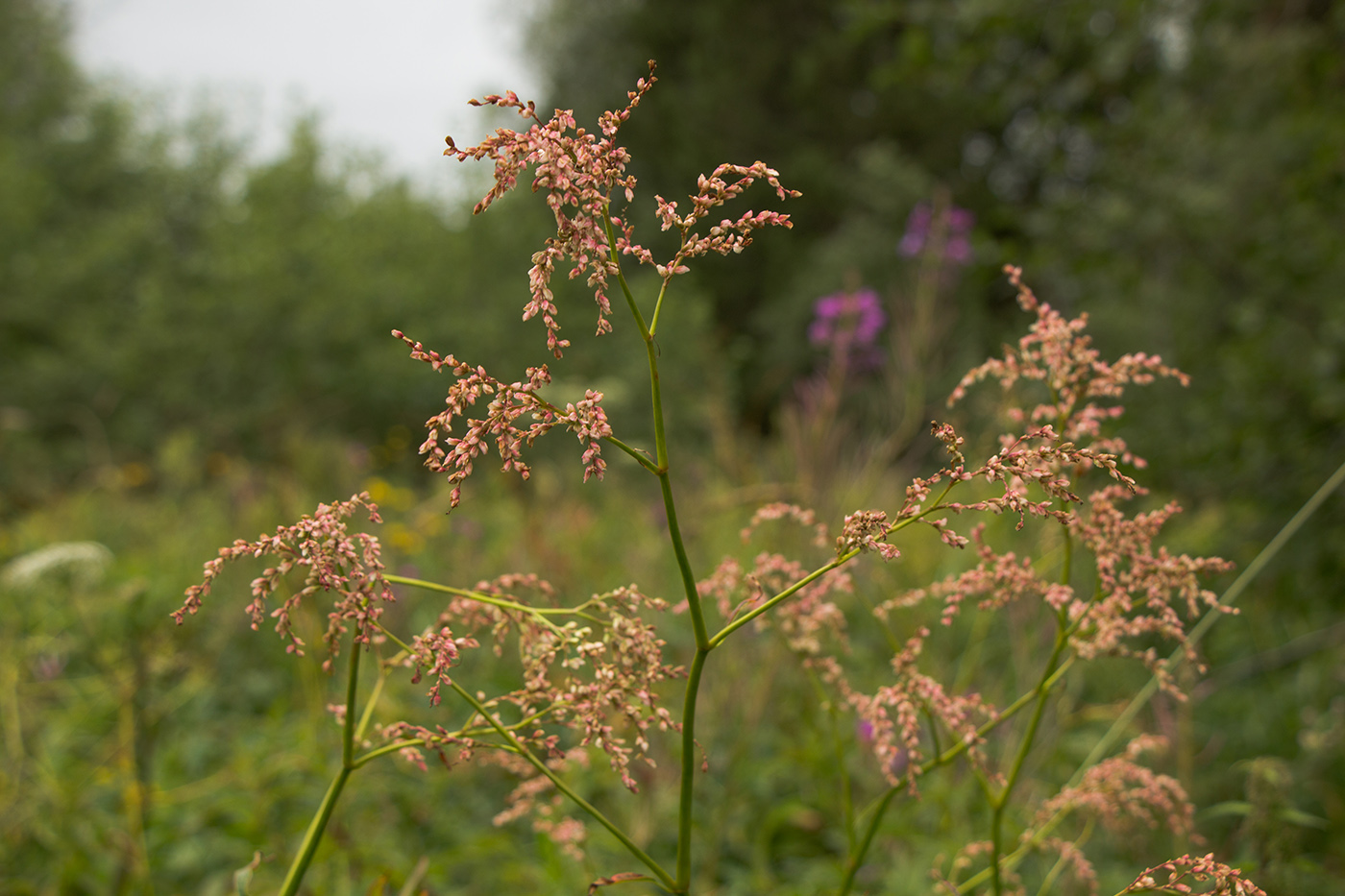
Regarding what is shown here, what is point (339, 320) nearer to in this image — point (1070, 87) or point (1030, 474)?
point (1070, 87)

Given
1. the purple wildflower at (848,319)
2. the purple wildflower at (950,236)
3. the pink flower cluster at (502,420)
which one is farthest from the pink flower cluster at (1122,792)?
the purple wildflower at (950,236)

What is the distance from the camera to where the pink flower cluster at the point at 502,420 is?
56 cm

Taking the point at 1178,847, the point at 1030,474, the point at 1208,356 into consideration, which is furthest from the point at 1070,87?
the point at 1030,474

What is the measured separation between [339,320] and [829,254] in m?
6.83

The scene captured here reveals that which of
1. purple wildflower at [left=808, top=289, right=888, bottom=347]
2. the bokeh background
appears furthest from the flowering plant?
purple wildflower at [left=808, top=289, right=888, bottom=347]

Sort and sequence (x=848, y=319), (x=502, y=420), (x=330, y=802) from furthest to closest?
(x=848, y=319), (x=330, y=802), (x=502, y=420)

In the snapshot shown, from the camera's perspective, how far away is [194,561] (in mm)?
4398

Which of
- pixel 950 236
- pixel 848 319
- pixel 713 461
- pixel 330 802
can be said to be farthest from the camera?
pixel 713 461

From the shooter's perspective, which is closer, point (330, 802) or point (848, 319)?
point (330, 802)

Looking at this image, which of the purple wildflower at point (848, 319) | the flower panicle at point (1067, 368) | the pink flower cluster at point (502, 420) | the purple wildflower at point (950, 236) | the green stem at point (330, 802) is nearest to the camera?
the pink flower cluster at point (502, 420)

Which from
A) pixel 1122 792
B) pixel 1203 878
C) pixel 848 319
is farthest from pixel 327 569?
pixel 848 319

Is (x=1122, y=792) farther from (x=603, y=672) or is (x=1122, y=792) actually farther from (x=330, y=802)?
(x=330, y=802)

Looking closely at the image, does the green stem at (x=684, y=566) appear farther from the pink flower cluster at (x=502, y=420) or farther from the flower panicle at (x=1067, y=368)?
the flower panicle at (x=1067, y=368)

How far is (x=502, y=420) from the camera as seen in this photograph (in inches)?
22.6
